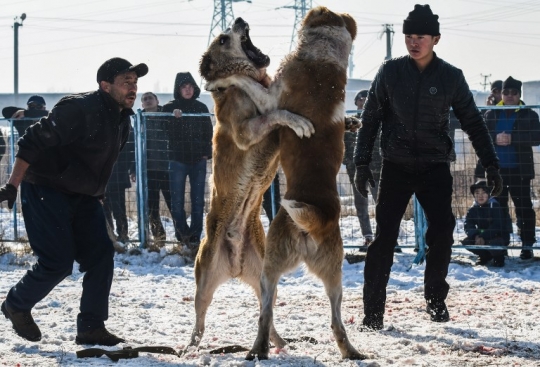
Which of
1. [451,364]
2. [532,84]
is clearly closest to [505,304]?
[451,364]

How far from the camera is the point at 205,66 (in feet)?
17.3

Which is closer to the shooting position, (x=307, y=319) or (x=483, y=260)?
(x=307, y=319)

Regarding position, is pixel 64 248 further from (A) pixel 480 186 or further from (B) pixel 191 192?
(A) pixel 480 186

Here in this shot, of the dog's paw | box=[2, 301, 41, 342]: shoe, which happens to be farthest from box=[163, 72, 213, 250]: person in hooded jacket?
the dog's paw

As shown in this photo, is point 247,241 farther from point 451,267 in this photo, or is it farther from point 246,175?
point 451,267

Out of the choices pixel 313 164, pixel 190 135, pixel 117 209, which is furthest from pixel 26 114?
pixel 313 164

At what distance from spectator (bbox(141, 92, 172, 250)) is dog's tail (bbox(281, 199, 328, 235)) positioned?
587 centimetres

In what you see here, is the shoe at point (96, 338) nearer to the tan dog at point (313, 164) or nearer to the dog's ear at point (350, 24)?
the tan dog at point (313, 164)

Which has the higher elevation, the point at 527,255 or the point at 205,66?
the point at 205,66

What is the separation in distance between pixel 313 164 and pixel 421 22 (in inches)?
70.4

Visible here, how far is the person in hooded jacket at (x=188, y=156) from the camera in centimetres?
1002

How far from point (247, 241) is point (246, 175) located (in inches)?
21.7

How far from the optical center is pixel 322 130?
15.4 feet

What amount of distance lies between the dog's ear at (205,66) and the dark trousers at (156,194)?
202 inches
